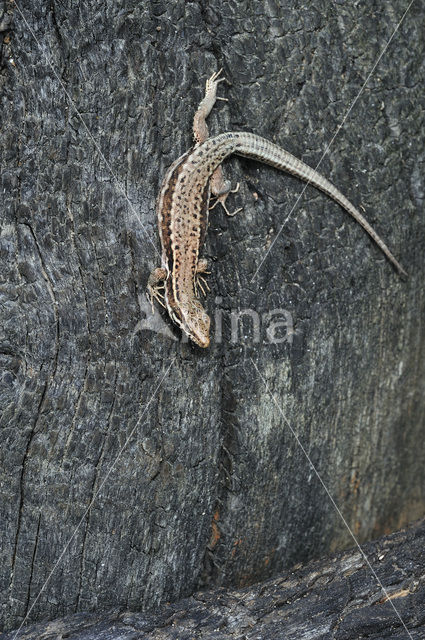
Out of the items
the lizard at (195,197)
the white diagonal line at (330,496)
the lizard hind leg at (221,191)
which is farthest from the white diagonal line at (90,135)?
the white diagonal line at (330,496)

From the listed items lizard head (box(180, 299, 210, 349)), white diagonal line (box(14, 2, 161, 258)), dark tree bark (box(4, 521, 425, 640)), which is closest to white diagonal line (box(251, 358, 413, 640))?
dark tree bark (box(4, 521, 425, 640))

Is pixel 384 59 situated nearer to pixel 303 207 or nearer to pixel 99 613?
pixel 303 207

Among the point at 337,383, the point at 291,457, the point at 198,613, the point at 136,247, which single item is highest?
the point at 136,247

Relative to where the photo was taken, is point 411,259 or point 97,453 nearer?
point 97,453

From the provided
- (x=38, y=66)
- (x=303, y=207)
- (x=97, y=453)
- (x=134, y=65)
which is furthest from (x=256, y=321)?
(x=38, y=66)

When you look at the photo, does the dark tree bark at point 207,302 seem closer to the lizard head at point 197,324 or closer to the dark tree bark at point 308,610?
the lizard head at point 197,324

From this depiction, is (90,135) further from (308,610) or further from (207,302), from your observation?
(308,610)

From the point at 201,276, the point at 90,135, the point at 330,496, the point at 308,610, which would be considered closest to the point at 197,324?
the point at 201,276
